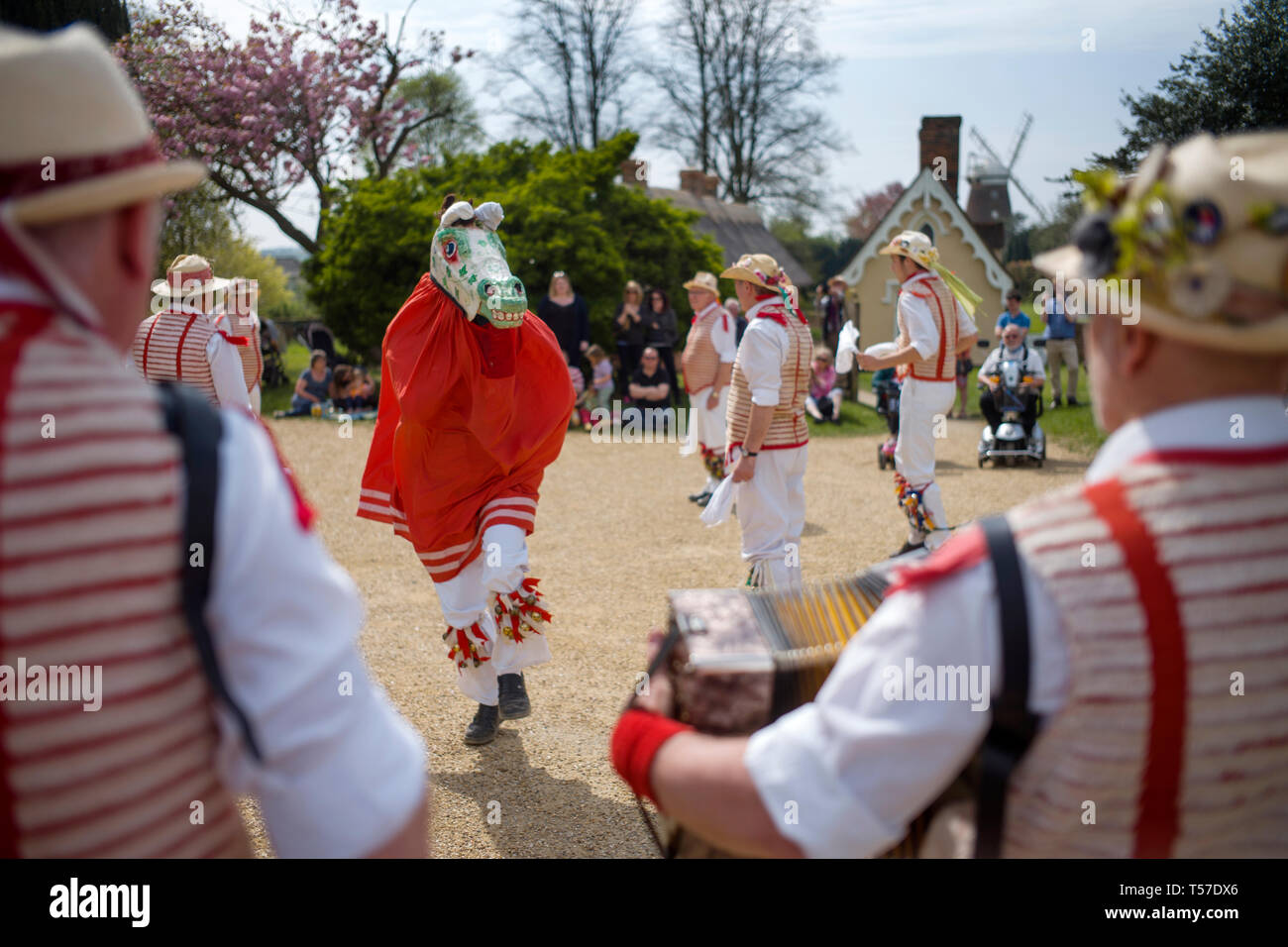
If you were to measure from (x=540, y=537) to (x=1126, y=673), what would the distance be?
7.47m

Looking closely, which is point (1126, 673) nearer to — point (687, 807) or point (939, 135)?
point (687, 807)

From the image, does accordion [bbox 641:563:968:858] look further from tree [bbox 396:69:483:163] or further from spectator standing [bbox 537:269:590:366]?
tree [bbox 396:69:483:163]

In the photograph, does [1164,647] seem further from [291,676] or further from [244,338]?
[244,338]

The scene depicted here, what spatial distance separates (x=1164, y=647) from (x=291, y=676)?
3.26ft

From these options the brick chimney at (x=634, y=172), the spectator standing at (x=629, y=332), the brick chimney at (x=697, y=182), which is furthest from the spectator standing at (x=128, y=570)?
the brick chimney at (x=697, y=182)

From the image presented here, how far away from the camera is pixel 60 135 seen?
1104mm

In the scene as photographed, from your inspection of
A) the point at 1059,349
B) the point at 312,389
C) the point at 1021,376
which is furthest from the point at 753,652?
the point at 312,389

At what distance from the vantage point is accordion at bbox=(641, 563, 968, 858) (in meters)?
1.53

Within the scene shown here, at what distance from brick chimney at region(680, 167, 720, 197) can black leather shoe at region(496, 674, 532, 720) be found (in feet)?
104

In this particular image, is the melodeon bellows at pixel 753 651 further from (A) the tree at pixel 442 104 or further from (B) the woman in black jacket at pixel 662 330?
(A) the tree at pixel 442 104

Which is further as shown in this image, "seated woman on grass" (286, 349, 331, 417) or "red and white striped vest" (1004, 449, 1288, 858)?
"seated woman on grass" (286, 349, 331, 417)

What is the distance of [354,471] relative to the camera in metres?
11.6

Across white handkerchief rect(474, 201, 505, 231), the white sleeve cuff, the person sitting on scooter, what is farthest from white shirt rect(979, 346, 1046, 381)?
the white sleeve cuff

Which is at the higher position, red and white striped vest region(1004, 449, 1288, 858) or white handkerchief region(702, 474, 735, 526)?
red and white striped vest region(1004, 449, 1288, 858)
